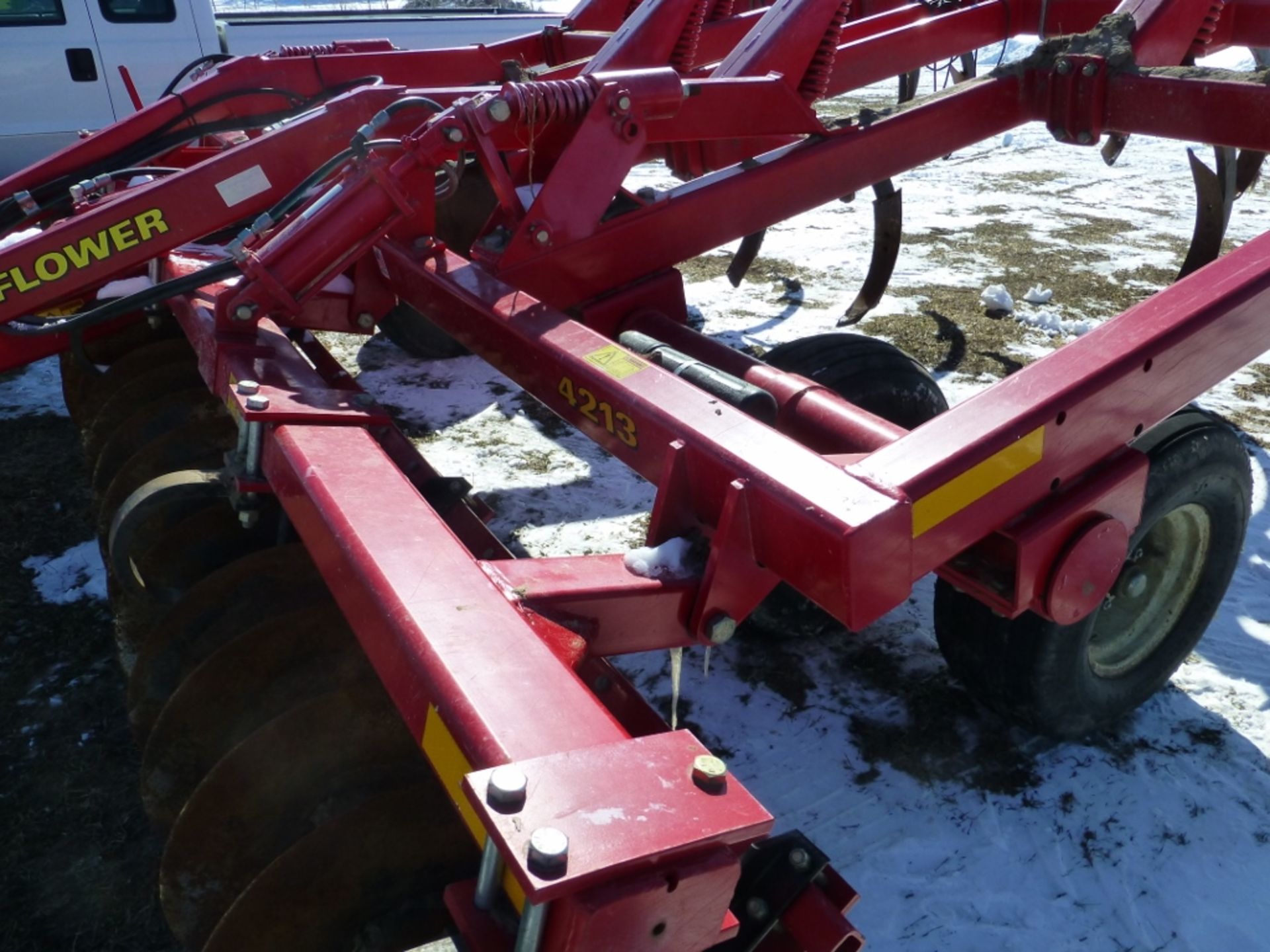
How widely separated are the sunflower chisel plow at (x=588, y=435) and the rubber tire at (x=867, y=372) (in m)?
0.01

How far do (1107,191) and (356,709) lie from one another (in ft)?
25.7

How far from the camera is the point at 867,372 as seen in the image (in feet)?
9.05

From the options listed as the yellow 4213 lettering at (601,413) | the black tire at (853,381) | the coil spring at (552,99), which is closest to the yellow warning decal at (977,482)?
the yellow 4213 lettering at (601,413)

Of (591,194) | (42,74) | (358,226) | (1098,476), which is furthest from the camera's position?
(42,74)

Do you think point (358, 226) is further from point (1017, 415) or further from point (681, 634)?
point (1017, 415)

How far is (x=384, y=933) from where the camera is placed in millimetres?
1497

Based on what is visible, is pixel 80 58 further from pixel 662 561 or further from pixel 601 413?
pixel 662 561

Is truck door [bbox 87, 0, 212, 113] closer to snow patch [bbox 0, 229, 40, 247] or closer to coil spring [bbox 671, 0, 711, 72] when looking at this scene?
snow patch [bbox 0, 229, 40, 247]

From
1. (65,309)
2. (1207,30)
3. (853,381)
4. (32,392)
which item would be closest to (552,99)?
(853,381)

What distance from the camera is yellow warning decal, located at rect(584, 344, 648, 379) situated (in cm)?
195

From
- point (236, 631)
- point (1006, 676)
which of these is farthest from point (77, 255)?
point (1006, 676)

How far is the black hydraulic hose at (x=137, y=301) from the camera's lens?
8.10 feet

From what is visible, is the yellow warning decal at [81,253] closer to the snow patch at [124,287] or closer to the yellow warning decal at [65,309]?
the yellow warning decal at [65,309]

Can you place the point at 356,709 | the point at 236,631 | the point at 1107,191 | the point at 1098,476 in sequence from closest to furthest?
1. the point at 356,709
2. the point at 1098,476
3. the point at 236,631
4. the point at 1107,191
